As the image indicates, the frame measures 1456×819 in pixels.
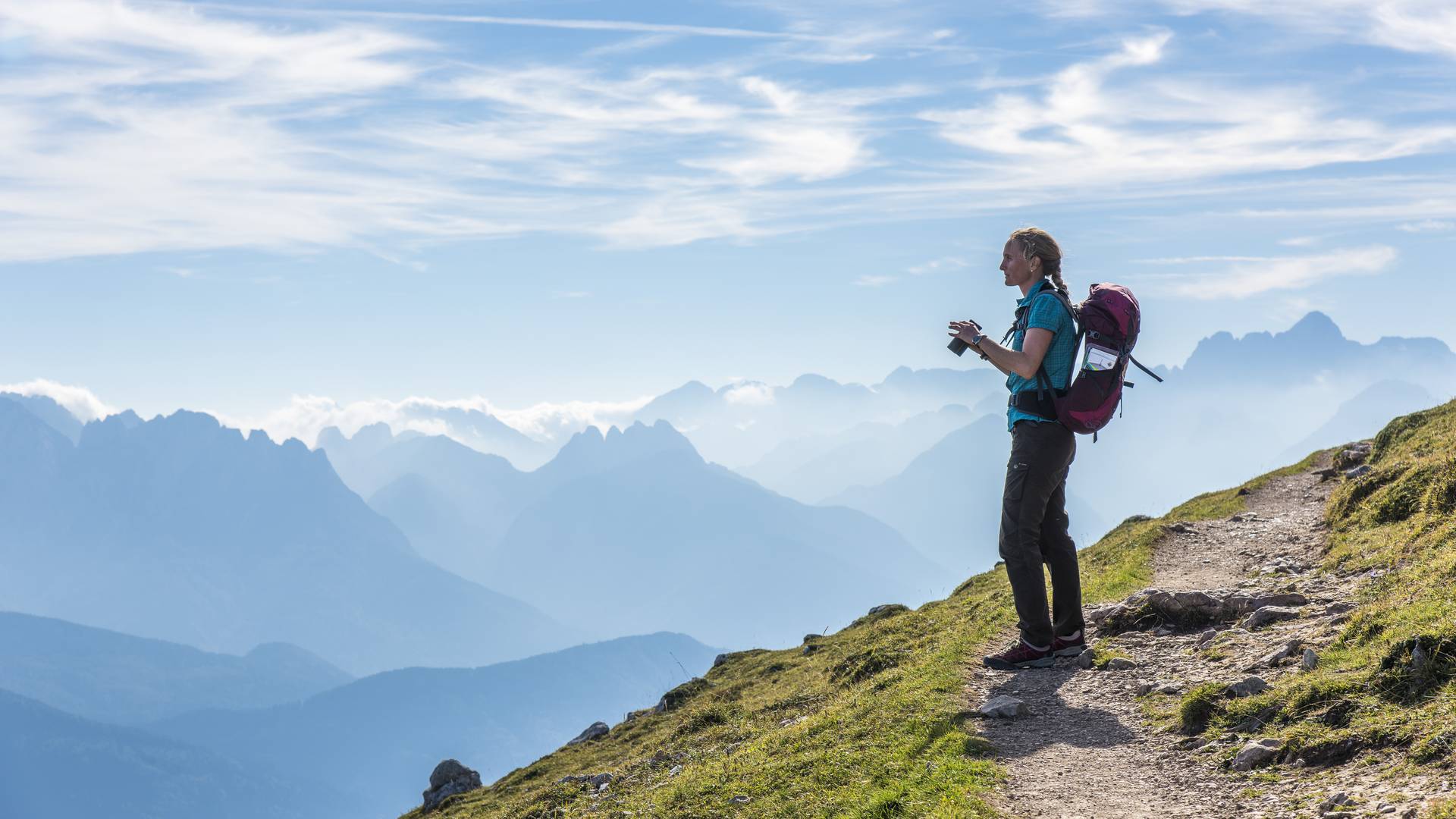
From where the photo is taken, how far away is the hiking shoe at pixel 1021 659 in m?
12.5

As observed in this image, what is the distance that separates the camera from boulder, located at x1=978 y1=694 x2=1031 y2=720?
10750 millimetres

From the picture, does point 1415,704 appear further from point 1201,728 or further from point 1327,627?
point 1327,627

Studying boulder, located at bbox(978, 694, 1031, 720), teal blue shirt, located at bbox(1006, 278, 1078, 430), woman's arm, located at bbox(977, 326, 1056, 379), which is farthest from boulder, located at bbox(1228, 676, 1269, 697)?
woman's arm, located at bbox(977, 326, 1056, 379)

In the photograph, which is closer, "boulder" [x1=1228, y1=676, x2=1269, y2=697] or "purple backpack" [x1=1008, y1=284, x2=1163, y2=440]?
"boulder" [x1=1228, y1=676, x2=1269, y2=697]

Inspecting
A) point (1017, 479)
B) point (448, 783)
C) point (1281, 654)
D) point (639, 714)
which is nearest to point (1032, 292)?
point (1017, 479)

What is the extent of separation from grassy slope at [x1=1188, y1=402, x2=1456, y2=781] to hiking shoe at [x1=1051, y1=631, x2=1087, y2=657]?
3.18m

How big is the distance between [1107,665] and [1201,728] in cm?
279

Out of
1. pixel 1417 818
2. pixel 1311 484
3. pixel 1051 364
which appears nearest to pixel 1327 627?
pixel 1051 364

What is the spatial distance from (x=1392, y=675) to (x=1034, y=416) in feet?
13.9

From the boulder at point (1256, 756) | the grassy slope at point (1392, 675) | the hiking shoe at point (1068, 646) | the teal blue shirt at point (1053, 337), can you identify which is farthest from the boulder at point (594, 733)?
the boulder at point (1256, 756)

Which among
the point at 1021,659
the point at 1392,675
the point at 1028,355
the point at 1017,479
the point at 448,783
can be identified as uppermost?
the point at 448,783

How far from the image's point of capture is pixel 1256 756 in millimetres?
8055

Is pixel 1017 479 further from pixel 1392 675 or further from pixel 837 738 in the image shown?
Answer: pixel 1392 675

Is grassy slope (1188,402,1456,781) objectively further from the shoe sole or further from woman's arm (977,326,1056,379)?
woman's arm (977,326,1056,379)
